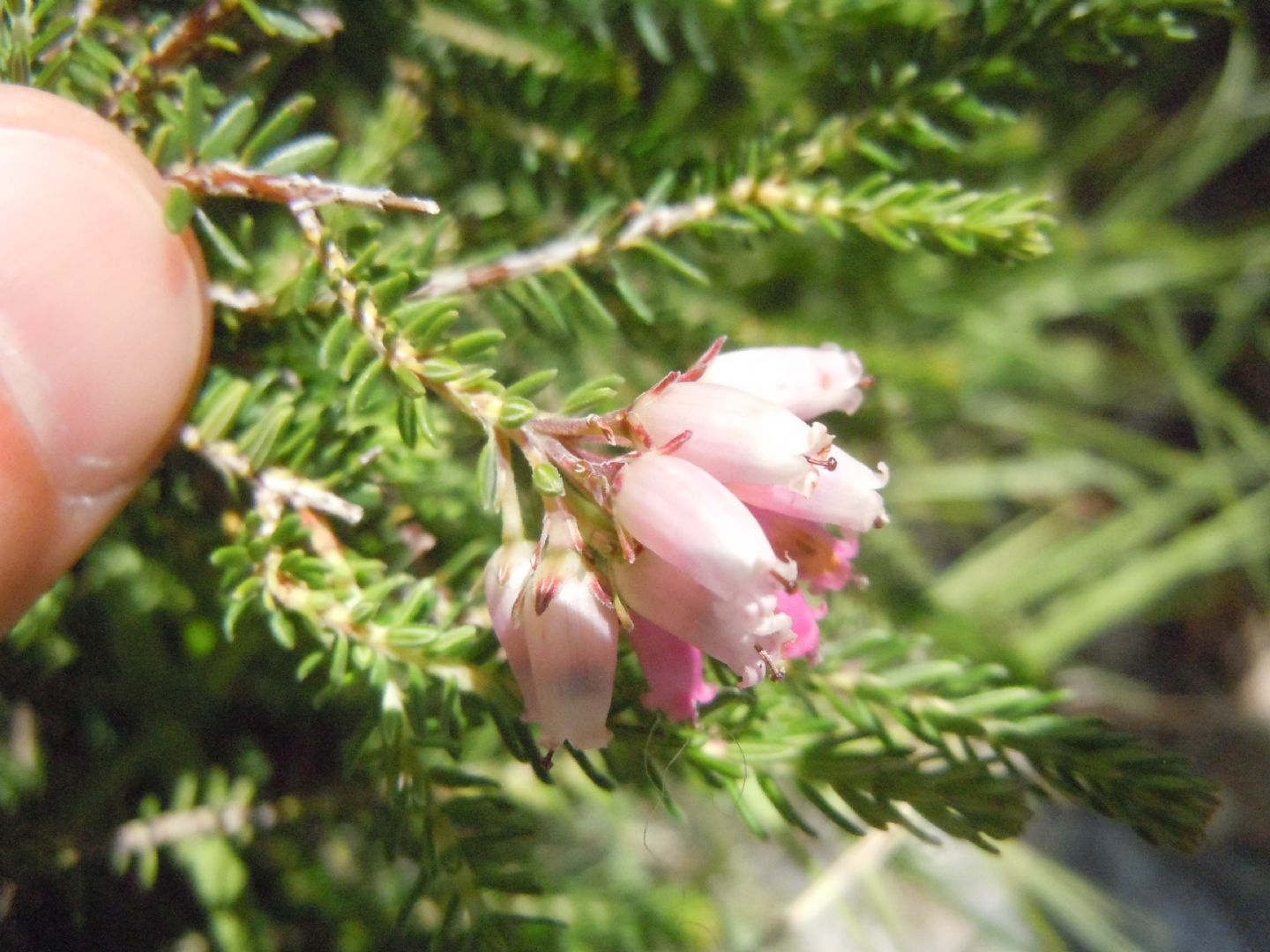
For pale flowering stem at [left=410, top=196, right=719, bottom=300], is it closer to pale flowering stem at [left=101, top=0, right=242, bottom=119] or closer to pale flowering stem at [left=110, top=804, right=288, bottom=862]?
pale flowering stem at [left=101, top=0, right=242, bottom=119]

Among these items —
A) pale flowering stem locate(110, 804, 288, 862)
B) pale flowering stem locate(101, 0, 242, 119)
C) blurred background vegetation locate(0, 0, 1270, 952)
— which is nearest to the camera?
pale flowering stem locate(101, 0, 242, 119)

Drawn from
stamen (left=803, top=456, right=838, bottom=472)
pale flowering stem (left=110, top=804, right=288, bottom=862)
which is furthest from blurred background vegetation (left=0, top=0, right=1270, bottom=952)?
stamen (left=803, top=456, right=838, bottom=472)

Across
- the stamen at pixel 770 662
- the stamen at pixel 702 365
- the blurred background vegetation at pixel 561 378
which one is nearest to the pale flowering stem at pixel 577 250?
the blurred background vegetation at pixel 561 378

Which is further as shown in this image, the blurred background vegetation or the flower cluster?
the blurred background vegetation

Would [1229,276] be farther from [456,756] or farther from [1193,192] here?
[456,756]

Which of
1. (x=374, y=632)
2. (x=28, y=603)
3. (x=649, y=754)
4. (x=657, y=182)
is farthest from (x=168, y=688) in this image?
(x=657, y=182)

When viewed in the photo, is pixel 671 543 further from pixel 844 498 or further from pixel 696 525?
pixel 844 498

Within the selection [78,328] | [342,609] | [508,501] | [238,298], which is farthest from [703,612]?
[78,328]
